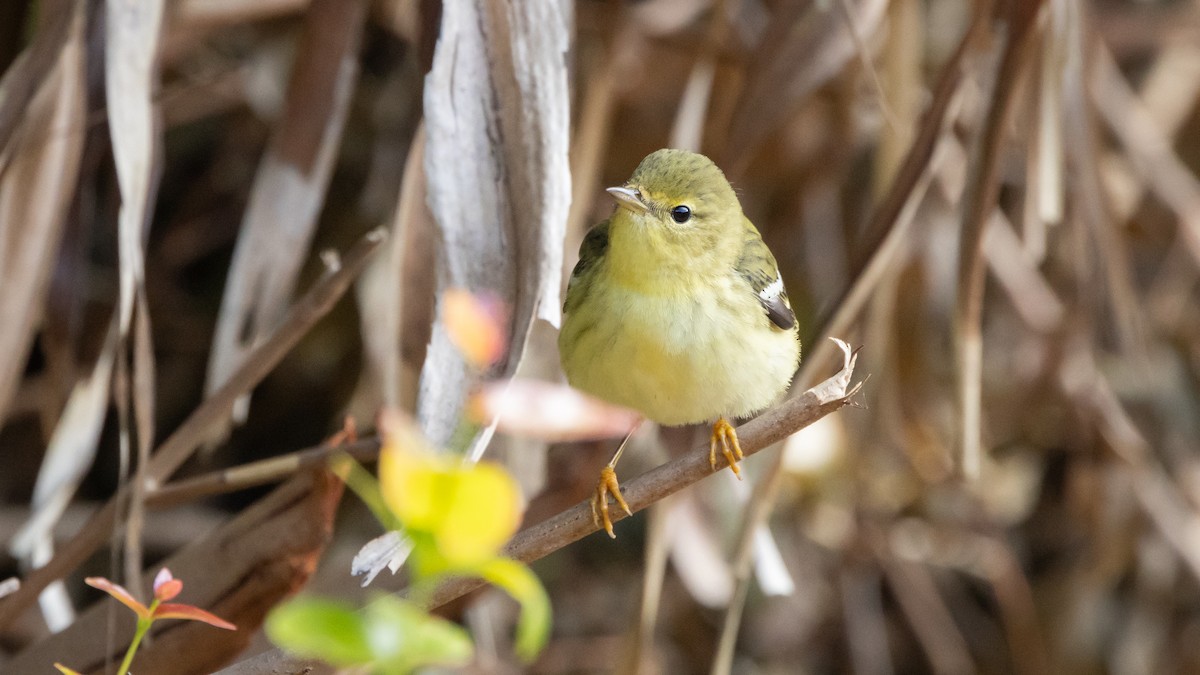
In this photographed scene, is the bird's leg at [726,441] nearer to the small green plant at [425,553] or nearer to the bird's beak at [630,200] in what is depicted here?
the bird's beak at [630,200]

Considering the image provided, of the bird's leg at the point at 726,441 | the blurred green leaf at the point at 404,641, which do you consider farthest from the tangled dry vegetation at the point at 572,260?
the blurred green leaf at the point at 404,641

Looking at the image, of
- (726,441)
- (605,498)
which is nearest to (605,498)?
(605,498)

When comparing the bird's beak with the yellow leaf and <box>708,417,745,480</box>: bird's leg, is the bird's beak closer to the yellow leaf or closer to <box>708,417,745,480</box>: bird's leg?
<box>708,417,745,480</box>: bird's leg

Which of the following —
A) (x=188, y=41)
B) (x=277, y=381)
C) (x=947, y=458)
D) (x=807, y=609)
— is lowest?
(x=807, y=609)

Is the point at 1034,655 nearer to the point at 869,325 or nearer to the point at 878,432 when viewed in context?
the point at 878,432

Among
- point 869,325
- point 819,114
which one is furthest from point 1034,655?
point 819,114

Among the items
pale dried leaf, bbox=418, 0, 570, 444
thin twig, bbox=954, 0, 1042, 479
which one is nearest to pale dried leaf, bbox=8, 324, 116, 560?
pale dried leaf, bbox=418, 0, 570, 444

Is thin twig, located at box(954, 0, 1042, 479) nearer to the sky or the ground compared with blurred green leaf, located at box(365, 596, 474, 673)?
nearer to the ground
